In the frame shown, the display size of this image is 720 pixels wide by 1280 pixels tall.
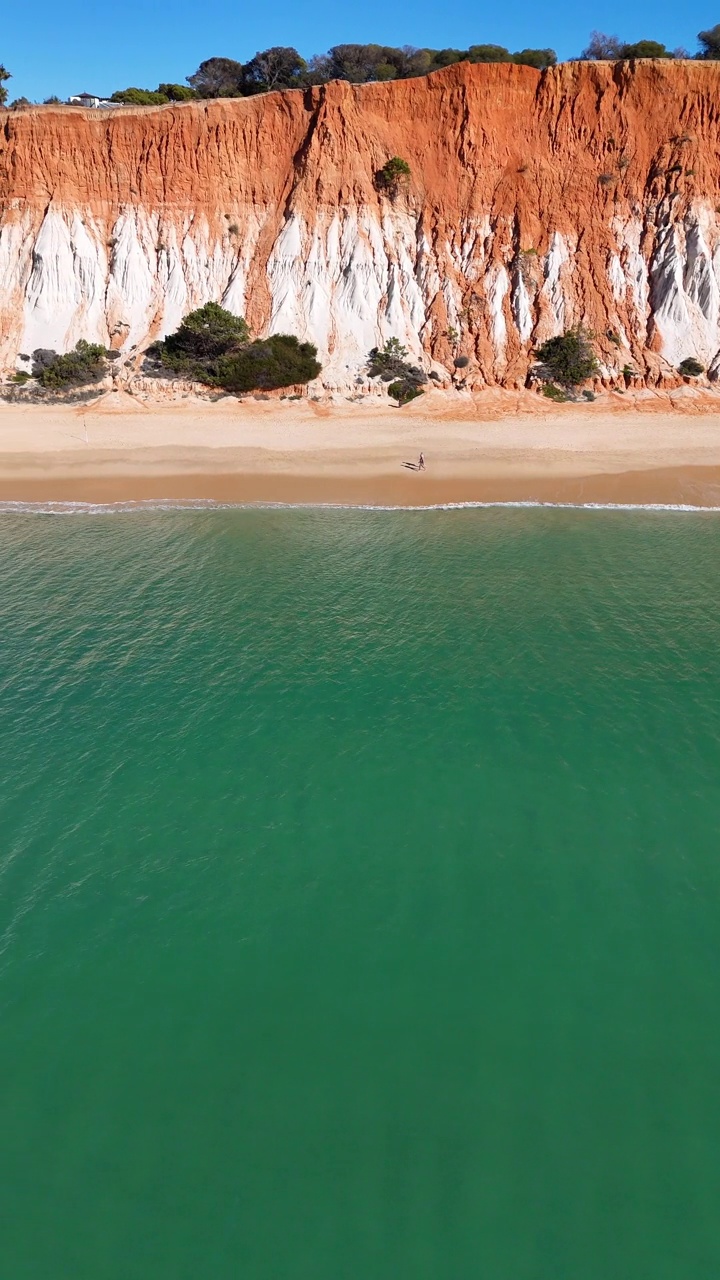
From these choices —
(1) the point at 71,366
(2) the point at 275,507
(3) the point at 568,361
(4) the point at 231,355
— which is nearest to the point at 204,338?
(4) the point at 231,355

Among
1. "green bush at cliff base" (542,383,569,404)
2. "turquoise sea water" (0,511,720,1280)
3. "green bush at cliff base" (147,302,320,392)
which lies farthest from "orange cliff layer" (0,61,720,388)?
"turquoise sea water" (0,511,720,1280)

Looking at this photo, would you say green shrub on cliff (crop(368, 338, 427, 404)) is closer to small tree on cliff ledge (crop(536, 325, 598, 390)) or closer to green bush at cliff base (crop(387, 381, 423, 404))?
green bush at cliff base (crop(387, 381, 423, 404))

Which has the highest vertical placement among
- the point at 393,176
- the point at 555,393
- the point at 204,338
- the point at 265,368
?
the point at 393,176

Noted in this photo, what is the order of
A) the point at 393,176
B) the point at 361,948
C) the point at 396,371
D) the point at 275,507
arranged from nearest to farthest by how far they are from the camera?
the point at 361,948 → the point at 275,507 → the point at 396,371 → the point at 393,176

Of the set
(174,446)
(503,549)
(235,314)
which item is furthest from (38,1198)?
(235,314)

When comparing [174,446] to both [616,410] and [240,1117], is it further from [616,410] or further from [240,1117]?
[240,1117]

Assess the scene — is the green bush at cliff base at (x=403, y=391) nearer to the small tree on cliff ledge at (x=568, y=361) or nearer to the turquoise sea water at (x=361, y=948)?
the small tree on cliff ledge at (x=568, y=361)

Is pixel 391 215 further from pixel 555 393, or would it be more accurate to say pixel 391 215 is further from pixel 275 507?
pixel 275 507
